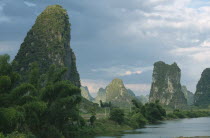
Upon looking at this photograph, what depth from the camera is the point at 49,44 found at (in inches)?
4186

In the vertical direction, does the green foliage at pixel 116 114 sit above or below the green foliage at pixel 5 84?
below

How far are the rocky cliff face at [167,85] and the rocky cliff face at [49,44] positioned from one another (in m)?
83.7

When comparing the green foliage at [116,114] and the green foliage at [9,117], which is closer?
the green foliage at [9,117]

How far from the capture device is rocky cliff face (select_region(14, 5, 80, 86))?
10119 centimetres

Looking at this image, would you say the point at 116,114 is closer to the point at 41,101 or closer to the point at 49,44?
the point at 41,101

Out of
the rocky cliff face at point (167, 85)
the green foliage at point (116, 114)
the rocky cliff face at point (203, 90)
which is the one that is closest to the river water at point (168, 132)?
the green foliage at point (116, 114)

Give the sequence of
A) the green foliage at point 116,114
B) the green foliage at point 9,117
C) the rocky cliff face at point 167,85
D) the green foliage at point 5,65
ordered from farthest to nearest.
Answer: the rocky cliff face at point 167,85
the green foliage at point 116,114
the green foliage at point 5,65
the green foliage at point 9,117

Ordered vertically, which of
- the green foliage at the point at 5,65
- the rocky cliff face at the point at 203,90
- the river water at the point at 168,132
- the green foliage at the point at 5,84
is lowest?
the river water at the point at 168,132

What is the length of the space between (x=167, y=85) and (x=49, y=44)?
332 feet

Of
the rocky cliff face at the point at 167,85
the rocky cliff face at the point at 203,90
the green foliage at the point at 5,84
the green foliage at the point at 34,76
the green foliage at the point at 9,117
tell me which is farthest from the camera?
the rocky cliff face at the point at 203,90

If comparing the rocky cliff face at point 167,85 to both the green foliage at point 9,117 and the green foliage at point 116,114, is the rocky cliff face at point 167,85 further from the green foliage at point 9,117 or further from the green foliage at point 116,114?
the green foliage at point 9,117

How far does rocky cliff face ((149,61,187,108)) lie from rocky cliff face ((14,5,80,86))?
8372cm

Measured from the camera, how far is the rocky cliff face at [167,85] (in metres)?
183

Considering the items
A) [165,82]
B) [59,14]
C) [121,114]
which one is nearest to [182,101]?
[165,82]
